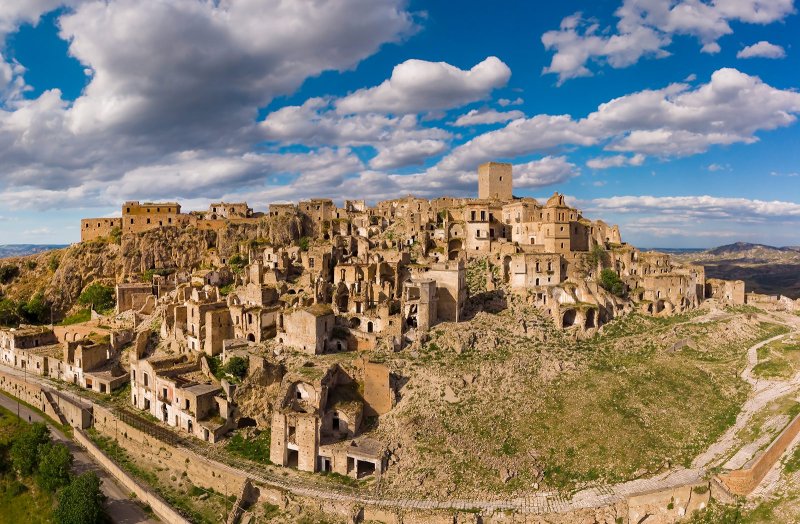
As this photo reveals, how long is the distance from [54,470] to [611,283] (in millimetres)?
48567

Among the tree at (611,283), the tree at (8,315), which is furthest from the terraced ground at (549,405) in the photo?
the tree at (8,315)

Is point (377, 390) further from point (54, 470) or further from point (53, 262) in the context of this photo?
point (53, 262)

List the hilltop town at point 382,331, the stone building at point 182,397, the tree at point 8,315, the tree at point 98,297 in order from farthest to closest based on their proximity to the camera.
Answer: the tree at point 8,315, the tree at point 98,297, the stone building at point 182,397, the hilltop town at point 382,331

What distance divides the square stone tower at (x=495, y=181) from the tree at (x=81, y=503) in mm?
52027

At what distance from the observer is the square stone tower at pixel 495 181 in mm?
68000

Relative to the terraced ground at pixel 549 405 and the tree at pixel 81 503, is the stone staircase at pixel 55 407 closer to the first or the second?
the tree at pixel 81 503

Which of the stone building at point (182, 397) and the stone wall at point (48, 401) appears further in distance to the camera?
the stone wall at point (48, 401)

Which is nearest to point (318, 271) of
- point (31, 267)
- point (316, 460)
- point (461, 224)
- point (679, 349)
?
point (461, 224)

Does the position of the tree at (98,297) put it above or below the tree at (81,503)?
above

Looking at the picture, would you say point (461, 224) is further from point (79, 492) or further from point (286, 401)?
point (79, 492)

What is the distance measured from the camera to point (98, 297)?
66500 millimetres

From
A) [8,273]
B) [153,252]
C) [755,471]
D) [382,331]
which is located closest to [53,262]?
[8,273]

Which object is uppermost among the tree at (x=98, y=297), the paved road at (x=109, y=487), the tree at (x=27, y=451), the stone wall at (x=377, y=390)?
the tree at (x=98, y=297)

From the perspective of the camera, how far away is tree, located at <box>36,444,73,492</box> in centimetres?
3500
